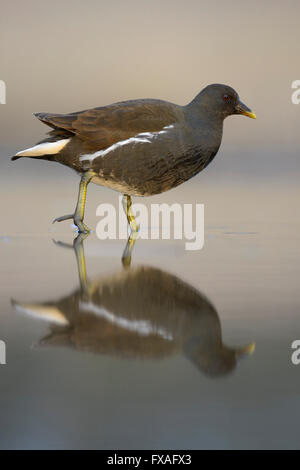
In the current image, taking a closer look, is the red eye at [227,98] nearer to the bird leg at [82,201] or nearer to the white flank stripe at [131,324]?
the bird leg at [82,201]

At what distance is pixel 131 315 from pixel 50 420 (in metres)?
1.31

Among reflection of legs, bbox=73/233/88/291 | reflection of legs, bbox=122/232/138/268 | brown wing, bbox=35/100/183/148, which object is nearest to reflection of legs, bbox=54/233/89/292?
reflection of legs, bbox=73/233/88/291

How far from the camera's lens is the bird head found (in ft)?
23.9

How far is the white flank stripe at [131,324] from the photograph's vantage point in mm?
3303

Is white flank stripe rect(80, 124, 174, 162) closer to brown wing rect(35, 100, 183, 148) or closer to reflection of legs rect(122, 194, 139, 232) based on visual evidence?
brown wing rect(35, 100, 183, 148)

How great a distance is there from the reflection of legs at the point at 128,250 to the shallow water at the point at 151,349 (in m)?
0.07

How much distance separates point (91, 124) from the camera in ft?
23.1

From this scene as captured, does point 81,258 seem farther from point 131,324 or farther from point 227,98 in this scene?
point 227,98

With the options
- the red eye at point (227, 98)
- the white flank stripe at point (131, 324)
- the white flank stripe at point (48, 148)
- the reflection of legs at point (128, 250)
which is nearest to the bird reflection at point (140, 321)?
the white flank stripe at point (131, 324)

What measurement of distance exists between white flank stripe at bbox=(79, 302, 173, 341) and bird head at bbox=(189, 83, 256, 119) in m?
3.90

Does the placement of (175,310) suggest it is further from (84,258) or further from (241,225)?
(241,225)

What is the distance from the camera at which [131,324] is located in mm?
3443

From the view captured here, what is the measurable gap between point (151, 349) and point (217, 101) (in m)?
4.66
